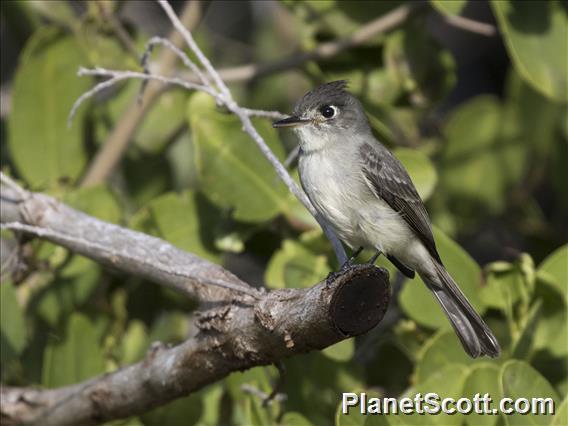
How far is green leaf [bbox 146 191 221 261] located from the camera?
15.6 ft

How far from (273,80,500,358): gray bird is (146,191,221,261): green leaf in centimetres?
68

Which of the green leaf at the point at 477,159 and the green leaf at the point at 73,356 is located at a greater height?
the green leaf at the point at 477,159

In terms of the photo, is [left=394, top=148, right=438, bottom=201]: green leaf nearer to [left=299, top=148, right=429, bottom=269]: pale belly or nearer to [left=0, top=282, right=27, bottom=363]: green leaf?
[left=299, top=148, right=429, bottom=269]: pale belly

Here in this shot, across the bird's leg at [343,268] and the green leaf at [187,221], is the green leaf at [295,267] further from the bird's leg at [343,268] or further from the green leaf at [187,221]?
the green leaf at [187,221]

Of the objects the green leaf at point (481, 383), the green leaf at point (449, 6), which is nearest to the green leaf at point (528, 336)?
the green leaf at point (481, 383)

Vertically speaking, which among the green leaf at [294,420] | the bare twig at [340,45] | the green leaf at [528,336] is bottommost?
the green leaf at [294,420]

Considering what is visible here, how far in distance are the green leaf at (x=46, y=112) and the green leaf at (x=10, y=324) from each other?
858 mm

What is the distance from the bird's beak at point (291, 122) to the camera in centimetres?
429

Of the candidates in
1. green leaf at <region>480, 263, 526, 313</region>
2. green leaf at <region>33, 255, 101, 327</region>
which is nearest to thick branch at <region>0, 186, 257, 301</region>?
green leaf at <region>33, 255, 101, 327</region>

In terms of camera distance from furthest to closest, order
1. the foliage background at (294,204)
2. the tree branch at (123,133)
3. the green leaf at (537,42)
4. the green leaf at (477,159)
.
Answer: the green leaf at (477,159) → the tree branch at (123,133) → the green leaf at (537,42) → the foliage background at (294,204)

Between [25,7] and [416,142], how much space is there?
2.31 meters

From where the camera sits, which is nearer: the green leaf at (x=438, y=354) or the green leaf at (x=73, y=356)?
the green leaf at (x=438, y=354)

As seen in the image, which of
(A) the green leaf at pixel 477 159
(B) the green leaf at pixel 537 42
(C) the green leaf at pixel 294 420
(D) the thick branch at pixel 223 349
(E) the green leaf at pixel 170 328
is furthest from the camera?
(A) the green leaf at pixel 477 159

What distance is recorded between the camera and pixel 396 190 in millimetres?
4352
